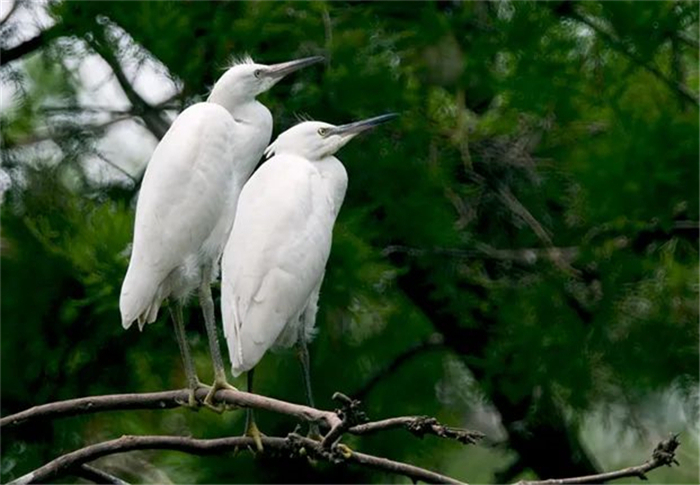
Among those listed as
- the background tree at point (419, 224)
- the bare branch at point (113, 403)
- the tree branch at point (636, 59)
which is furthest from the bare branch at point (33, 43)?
the bare branch at point (113, 403)

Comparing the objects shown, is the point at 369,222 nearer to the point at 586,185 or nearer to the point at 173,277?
the point at 586,185

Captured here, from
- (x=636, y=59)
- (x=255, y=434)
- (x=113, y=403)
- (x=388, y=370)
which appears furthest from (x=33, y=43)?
(x=113, y=403)

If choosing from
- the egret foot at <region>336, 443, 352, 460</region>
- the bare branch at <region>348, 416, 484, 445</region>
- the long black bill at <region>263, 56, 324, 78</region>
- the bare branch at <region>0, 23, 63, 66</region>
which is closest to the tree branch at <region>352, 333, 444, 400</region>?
the bare branch at <region>0, 23, 63, 66</region>

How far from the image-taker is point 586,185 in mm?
3799

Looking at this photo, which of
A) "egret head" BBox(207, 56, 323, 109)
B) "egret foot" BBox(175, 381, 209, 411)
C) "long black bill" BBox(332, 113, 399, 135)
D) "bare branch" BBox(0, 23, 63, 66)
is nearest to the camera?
"egret foot" BBox(175, 381, 209, 411)

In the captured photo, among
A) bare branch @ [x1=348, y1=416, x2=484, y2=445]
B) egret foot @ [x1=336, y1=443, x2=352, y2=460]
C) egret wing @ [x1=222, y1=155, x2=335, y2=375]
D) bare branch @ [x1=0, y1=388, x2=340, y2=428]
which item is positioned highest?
egret wing @ [x1=222, y1=155, x2=335, y2=375]

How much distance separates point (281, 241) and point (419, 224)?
51.2 inches

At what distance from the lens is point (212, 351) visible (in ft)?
7.01

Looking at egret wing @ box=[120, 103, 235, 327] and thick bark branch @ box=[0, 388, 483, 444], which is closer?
thick bark branch @ box=[0, 388, 483, 444]

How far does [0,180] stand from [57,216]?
0.20m

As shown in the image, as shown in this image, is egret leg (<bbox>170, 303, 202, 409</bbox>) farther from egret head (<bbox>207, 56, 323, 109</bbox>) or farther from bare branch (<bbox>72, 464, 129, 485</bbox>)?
egret head (<bbox>207, 56, 323, 109</bbox>)

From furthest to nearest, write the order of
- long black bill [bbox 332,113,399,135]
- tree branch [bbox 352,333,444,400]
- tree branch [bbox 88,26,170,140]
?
1. tree branch [bbox 352,333,444,400]
2. tree branch [bbox 88,26,170,140]
3. long black bill [bbox 332,113,399,135]

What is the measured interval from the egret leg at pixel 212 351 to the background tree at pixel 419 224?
126 cm

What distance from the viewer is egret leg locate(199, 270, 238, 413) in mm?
2084
